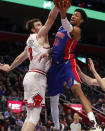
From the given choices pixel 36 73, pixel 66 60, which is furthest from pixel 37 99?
pixel 66 60

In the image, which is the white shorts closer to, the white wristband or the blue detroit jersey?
the blue detroit jersey

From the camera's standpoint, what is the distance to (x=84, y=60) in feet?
78.7

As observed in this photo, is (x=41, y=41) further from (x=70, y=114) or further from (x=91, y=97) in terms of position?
(x=91, y=97)

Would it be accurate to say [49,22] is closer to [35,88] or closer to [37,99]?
[35,88]

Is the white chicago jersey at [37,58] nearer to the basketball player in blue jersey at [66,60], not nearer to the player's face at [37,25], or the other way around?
the basketball player in blue jersey at [66,60]

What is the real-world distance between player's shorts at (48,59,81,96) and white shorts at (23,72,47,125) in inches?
5.8

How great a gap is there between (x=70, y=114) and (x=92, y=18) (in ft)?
27.2

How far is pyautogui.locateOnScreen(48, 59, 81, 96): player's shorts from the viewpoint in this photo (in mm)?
5211

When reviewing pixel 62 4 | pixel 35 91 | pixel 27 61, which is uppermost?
pixel 27 61

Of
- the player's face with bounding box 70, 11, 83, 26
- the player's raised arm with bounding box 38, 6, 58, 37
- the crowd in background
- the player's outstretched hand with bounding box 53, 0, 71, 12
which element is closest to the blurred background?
the crowd in background

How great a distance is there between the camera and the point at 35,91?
5.37m

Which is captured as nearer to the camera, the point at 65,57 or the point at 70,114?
the point at 65,57

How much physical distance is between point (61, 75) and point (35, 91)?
513 millimetres

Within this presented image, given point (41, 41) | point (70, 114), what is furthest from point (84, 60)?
point (41, 41)
